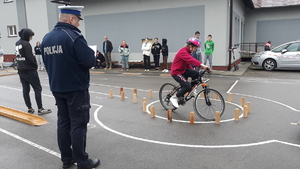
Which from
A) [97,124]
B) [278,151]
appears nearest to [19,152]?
[97,124]

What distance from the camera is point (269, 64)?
15570 millimetres

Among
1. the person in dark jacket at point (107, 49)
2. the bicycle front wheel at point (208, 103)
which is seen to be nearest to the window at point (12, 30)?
the person in dark jacket at point (107, 49)

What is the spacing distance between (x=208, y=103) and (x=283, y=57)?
35.3 ft

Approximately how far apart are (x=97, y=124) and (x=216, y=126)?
2736mm

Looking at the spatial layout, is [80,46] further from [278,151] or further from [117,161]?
[278,151]

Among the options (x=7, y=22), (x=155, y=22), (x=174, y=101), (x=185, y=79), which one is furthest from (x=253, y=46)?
(x=7, y=22)

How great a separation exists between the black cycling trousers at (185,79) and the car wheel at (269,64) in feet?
35.0

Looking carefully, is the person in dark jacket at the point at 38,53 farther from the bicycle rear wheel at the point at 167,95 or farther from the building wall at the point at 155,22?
the bicycle rear wheel at the point at 167,95

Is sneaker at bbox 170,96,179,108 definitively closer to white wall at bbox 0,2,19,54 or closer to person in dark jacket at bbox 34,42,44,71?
person in dark jacket at bbox 34,42,44,71

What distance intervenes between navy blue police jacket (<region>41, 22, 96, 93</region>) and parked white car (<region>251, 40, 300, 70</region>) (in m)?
14.1

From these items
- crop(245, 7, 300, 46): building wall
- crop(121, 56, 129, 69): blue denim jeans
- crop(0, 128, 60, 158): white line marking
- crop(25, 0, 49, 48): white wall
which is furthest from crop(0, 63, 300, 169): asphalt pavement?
crop(245, 7, 300, 46): building wall

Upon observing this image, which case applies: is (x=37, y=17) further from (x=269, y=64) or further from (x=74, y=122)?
(x=74, y=122)

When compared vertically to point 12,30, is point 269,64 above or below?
below

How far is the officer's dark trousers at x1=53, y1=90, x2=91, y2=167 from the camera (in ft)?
12.1
